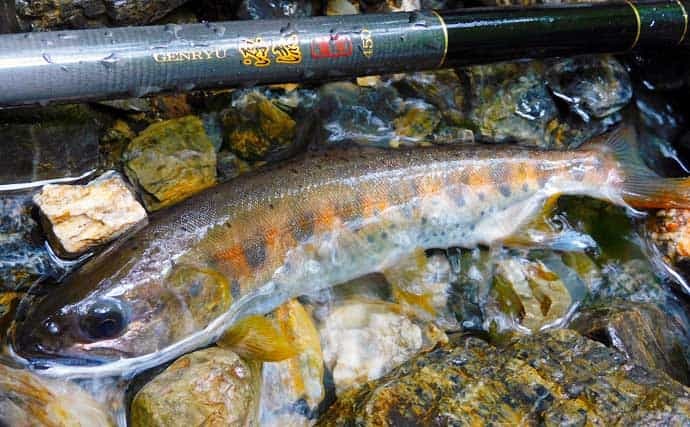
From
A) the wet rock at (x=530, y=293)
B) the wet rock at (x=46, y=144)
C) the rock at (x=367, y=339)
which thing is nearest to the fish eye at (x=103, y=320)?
the wet rock at (x=46, y=144)

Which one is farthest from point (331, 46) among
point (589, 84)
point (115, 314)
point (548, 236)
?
point (589, 84)

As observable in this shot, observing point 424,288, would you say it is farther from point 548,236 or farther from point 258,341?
point 258,341

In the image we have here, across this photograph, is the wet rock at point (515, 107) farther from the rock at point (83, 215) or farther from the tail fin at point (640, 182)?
the rock at point (83, 215)

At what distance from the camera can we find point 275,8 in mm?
3115

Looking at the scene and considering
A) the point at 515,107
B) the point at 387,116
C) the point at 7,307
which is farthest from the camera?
the point at 515,107

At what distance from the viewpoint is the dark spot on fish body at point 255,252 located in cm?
258

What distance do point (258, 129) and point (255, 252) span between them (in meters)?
0.70

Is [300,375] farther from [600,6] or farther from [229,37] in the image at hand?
[600,6]

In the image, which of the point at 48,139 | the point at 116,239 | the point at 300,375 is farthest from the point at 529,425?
the point at 48,139

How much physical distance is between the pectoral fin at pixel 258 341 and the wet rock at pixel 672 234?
1.84 m

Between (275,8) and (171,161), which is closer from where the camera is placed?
(171,161)

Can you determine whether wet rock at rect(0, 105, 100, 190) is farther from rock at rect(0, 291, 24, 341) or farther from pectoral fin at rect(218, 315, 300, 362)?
pectoral fin at rect(218, 315, 300, 362)

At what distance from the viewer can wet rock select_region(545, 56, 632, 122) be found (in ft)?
11.2

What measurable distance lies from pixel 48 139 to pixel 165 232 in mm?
644
